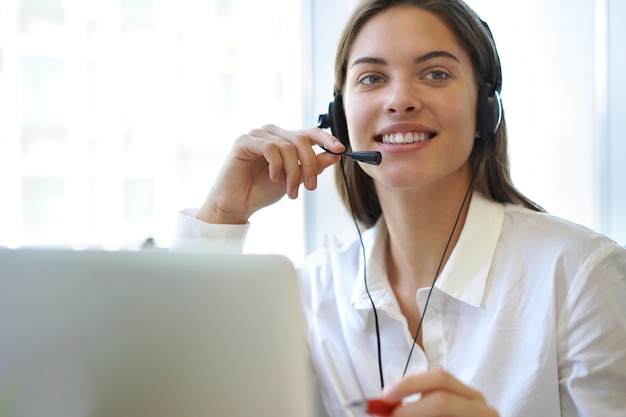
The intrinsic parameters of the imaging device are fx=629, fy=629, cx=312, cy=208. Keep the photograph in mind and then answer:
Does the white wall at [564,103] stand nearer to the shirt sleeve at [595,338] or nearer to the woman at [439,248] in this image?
the woman at [439,248]

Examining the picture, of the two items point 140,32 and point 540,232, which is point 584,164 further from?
point 140,32

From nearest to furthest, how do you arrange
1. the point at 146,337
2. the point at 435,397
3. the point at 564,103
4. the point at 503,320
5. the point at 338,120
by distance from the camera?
the point at 146,337, the point at 435,397, the point at 503,320, the point at 338,120, the point at 564,103

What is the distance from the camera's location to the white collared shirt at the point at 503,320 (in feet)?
3.56

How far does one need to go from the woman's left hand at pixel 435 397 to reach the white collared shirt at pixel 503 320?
439 millimetres

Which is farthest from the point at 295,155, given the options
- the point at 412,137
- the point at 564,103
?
the point at 564,103

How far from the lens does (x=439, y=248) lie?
1.36m

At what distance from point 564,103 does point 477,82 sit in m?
1.16

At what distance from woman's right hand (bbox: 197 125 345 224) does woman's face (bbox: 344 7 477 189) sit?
110mm

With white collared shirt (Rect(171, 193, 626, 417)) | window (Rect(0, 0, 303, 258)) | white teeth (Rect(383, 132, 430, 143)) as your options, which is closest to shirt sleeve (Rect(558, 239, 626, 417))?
white collared shirt (Rect(171, 193, 626, 417))

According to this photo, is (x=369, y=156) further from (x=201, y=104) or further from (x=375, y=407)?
(x=201, y=104)

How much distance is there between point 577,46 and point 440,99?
4.37 feet

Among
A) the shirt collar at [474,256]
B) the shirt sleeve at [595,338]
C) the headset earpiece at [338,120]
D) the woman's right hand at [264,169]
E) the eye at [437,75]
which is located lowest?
the shirt sleeve at [595,338]

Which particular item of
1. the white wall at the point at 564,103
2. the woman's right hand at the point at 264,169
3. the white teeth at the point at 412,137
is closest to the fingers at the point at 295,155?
the woman's right hand at the point at 264,169

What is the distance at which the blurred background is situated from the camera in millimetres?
1724
